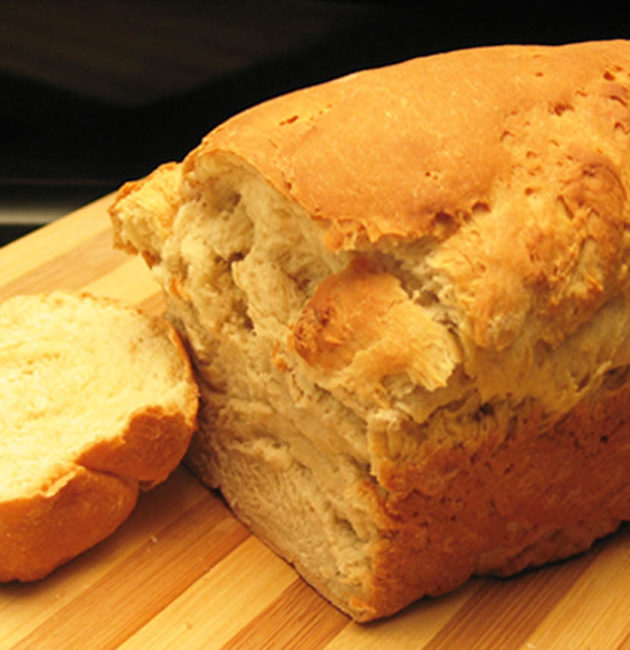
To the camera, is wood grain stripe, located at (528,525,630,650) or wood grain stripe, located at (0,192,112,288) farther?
wood grain stripe, located at (0,192,112,288)

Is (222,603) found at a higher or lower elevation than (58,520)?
lower

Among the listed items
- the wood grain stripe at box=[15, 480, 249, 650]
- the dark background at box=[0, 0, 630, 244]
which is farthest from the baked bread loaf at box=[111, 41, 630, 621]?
the dark background at box=[0, 0, 630, 244]

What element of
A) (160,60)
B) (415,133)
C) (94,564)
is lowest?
(94,564)

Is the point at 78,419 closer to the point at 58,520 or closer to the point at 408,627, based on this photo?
the point at 58,520

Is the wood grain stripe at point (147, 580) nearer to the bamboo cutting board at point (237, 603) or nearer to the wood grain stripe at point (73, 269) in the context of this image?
the bamboo cutting board at point (237, 603)

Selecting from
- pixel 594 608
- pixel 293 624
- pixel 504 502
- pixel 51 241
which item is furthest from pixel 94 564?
pixel 51 241

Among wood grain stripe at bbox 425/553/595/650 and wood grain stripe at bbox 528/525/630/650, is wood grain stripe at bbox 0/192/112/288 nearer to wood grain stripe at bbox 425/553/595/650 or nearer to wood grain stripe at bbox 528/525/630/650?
wood grain stripe at bbox 425/553/595/650

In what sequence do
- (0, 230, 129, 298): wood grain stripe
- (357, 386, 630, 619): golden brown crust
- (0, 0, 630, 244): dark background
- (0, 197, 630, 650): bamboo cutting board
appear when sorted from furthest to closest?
(0, 0, 630, 244): dark background, (0, 230, 129, 298): wood grain stripe, (0, 197, 630, 650): bamboo cutting board, (357, 386, 630, 619): golden brown crust
